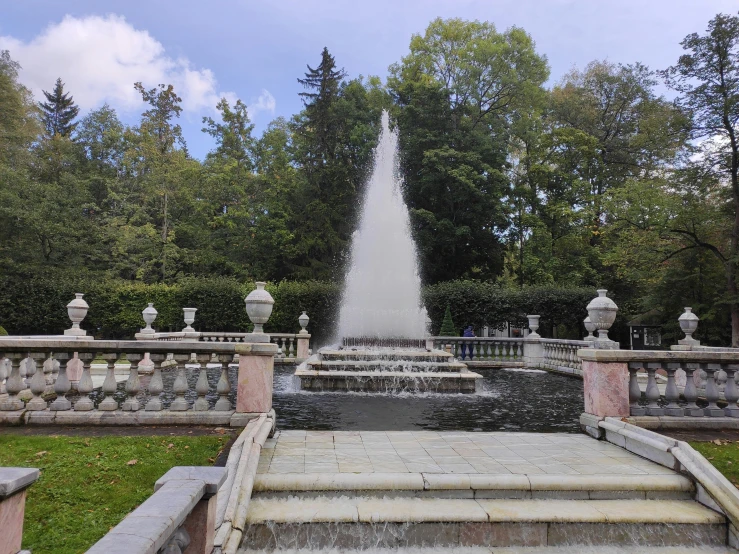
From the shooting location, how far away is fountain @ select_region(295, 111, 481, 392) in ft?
37.5

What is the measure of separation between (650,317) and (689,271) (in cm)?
319

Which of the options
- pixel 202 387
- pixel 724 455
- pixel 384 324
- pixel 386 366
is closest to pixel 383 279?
pixel 384 324

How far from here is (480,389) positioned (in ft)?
38.6

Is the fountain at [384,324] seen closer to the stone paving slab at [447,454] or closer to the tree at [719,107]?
the stone paving slab at [447,454]

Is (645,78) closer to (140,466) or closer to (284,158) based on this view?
(284,158)

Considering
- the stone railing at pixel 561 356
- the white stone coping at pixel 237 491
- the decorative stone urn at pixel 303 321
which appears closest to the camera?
the white stone coping at pixel 237 491

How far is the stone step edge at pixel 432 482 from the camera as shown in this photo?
4.39 meters

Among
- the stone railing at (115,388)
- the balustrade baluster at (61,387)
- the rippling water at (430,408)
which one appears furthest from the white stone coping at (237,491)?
the balustrade baluster at (61,387)

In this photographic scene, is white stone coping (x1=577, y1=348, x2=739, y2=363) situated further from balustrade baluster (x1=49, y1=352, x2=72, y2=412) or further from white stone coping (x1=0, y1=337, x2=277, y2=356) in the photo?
balustrade baluster (x1=49, y1=352, x2=72, y2=412)

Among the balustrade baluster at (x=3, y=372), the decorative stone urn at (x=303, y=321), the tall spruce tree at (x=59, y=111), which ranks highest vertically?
the tall spruce tree at (x=59, y=111)

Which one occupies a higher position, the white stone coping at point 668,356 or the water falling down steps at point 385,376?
the white stone coping at point 668,356

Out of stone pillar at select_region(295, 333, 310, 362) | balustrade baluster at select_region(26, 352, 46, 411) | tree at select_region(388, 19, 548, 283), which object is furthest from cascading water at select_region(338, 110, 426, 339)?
balustrade baluster at select_region(26, 352, 46, 411)

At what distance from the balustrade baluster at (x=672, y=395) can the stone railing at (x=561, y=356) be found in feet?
26.4

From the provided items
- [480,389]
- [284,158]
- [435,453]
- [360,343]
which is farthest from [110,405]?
[284,158]
